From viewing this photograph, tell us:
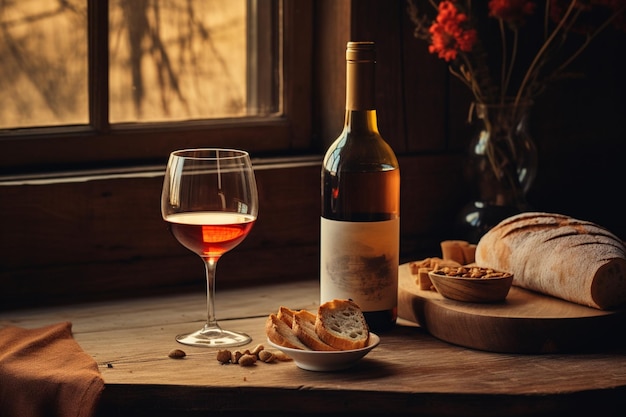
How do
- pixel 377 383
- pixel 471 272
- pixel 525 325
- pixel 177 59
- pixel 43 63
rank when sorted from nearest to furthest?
pixel 377 383, pixel 525 325, pixel 471 272, pixel 43 63, pixel 177 59

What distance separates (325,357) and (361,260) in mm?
180

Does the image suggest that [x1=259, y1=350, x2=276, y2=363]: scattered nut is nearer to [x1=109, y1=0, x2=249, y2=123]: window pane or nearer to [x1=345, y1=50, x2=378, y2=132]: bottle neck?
[x1=345, y1=50, x2=378, y2=132]: bottle neck

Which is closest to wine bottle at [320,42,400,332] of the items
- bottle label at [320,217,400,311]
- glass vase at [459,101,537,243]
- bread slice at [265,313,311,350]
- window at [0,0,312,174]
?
bottle label at [320,217,400,311]

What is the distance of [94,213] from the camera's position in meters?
1.62

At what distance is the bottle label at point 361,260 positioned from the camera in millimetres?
Result: 1366

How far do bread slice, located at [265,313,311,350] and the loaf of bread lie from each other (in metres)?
0.37

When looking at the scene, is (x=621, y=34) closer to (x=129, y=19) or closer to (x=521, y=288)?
(x=521, y=288)

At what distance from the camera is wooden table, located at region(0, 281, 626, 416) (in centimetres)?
120

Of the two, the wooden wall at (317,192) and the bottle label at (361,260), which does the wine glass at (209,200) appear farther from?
the wooden wall at (317,192)

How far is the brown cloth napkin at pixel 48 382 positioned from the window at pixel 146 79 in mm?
419

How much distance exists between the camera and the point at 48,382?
1.22m

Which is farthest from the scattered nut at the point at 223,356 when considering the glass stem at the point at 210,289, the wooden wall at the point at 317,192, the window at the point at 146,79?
the window at the point at 146,79

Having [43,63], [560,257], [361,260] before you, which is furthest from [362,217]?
[43,63]

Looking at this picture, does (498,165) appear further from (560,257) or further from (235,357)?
Answer: (235,357)
